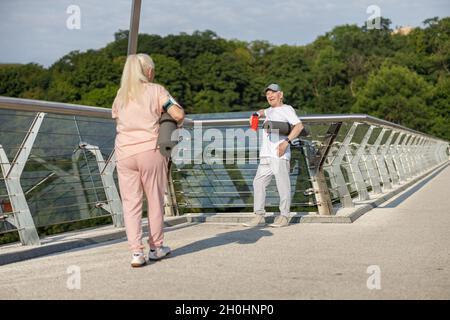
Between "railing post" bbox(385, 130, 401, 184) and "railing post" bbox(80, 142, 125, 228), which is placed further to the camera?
"railing post" bbox(385, 130, 401, 184)

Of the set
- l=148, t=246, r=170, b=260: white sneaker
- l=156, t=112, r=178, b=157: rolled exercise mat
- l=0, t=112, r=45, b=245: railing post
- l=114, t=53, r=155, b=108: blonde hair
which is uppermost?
l=114, t=53, r=155, b=108: blonde hair

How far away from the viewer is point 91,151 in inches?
334

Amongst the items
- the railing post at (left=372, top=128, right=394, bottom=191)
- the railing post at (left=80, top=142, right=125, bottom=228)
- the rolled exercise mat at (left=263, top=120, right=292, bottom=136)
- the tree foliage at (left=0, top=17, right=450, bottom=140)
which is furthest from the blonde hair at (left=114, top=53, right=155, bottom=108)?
the tree foliage at (left=0, top=17, right=450, bottom=140)

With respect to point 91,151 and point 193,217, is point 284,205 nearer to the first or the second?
point 193,217

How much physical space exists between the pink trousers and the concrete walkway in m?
0.29

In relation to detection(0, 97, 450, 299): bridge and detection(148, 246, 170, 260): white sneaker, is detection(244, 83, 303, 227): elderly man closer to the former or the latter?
detection(0, 97, 450, 299): bridge

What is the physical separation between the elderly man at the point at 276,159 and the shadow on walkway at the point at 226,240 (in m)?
0.43

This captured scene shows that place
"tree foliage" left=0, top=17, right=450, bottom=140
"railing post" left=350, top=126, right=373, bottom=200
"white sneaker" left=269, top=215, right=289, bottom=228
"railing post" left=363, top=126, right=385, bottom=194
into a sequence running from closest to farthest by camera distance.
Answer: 1. "white sneaker" left=269, top=215, right=289, bottom=228
2. "railing post" left=350, top=126, right=373, bottom=200
3. "railing post" left=363, top=126, right=385, bottom=194
4. "tree foliage" left=0, top=17, right=450, bottom=140

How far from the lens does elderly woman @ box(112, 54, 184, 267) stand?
239 inches

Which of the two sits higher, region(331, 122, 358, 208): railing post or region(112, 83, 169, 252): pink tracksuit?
region(112, 83, 169, 252): pink tracksuit

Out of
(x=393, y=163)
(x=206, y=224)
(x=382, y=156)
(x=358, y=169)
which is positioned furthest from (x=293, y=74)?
(x=206, y=224)
